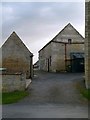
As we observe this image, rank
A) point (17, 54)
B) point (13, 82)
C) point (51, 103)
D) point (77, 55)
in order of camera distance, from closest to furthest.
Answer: point (51, 103)
point (13, 82)
point (17, 54)
point (77, 55)

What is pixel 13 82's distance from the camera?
28078mm

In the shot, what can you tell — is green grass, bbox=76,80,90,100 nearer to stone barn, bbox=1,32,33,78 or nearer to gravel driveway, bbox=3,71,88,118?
gravel driveway, bbox=3,71,88,118

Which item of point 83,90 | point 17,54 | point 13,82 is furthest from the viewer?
point 17,54

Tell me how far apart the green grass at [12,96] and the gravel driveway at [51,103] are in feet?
1.82

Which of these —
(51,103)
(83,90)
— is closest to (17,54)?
(83,90)

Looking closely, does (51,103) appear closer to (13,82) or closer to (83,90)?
(83,90)

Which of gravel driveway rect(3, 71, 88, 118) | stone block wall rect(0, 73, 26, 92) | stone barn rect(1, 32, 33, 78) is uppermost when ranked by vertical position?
stone barn rect(1, 32, 33, 78)

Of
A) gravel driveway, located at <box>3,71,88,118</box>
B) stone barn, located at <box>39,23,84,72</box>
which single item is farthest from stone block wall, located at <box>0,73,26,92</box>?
stone barn, located at <box>39,23,84,72</box>

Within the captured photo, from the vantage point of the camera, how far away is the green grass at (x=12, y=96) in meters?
22.9

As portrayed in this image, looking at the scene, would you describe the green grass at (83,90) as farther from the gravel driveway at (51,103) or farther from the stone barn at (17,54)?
the stone barn at (17,54)

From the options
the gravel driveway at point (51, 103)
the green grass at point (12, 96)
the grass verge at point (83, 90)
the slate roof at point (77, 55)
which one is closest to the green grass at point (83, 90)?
the grass verge at point (83, 90)

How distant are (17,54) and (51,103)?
55.1 feet

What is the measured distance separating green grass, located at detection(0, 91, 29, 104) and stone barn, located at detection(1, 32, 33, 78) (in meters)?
10.4

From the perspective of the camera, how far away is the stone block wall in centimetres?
2791
